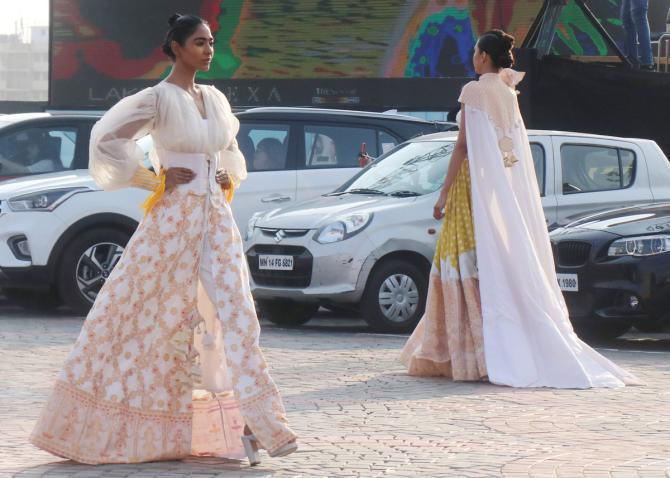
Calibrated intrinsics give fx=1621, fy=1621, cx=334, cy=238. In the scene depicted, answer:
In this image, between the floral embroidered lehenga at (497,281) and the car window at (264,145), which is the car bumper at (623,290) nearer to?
the floral embroidered lehenga at (497,281)

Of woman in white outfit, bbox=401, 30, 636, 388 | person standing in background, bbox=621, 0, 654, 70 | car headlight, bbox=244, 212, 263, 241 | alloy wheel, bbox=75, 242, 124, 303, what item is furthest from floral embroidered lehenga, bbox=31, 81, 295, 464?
person standing in background, bbox=621, 0, 654, 70

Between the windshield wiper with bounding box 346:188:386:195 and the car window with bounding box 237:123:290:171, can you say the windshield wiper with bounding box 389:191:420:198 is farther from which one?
the car window with bounding box 237:123:290:171

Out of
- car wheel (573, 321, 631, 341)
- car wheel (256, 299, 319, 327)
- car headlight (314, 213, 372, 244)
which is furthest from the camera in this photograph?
car wheel (256, 299, 319, 327)

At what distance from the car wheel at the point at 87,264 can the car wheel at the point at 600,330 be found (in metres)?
3.87

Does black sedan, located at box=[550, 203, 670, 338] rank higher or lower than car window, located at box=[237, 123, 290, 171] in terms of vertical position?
lower

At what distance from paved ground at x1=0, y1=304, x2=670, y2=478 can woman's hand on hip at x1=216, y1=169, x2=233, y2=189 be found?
1.14m

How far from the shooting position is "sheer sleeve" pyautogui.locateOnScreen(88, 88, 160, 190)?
6520 millimetres


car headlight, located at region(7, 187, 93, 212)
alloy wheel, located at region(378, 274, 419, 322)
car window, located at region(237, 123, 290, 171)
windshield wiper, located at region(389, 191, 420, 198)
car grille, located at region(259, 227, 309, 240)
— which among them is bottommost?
alloy wheel, located at region(378, 274, 419, 322)

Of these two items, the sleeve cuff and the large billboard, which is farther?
the large billboard

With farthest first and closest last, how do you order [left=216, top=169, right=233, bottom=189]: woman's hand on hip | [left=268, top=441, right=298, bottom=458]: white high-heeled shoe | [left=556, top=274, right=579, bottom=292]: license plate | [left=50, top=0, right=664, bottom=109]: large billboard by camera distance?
[left=50, top=0, right=664, bottom=109]: large billboard → [left=556, top=274, right=579, bottom=292]: license plate → [left=216, top=169, right=233, bottom=189]: woman's hand on hip → [left=268, top=441, right=298, bottom=458]: white high-heeled shoe

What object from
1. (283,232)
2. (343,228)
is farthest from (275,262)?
(343,228)

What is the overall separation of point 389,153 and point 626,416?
5934mm

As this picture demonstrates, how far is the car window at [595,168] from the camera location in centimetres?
1322

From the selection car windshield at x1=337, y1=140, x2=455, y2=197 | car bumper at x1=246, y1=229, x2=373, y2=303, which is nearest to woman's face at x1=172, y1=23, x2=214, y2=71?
car bumper at x1=246, y1=229, x2=373, y2=303
